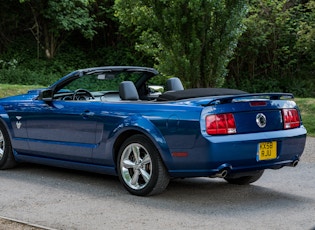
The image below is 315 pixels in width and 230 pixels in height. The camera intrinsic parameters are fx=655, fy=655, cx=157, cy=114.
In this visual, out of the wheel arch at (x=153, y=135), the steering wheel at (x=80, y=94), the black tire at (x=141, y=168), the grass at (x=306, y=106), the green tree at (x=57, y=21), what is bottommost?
the grass at (x=306, y=106)

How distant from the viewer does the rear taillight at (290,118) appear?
6938 millimetres

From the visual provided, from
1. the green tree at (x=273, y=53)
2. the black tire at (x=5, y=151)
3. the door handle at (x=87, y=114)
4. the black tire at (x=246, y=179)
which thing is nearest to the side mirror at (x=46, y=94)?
the door handle at (x=87, y=114)

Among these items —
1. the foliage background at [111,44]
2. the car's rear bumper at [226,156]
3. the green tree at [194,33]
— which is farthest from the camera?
the foliage background at [111,44]

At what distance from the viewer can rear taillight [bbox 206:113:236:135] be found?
249 inches

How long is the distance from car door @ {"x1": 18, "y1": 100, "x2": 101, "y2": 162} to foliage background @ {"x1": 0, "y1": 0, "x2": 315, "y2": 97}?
16.5 meters

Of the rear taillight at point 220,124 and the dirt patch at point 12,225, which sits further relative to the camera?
the rear taillight at point 220,124

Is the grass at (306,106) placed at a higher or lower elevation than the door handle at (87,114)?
lower

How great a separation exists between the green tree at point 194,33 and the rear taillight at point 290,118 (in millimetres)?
9267

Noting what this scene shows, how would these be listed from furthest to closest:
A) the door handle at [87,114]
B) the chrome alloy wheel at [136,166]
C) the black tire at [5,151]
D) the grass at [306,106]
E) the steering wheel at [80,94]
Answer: the grass at [306,106] < the black tire at [5,151] < the steering wheel at [80,94] < the door handle at [87,114] < the chrome alloy wheel at [136,166]

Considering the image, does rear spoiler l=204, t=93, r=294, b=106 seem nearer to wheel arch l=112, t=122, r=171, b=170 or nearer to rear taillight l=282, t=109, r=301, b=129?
rear taillight l=282, t=109, r=301, b=129

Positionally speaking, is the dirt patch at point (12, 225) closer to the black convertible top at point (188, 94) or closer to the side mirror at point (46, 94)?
the black convertible top at point (188, 94)

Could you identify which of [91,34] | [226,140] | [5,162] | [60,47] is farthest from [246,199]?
[60,47]

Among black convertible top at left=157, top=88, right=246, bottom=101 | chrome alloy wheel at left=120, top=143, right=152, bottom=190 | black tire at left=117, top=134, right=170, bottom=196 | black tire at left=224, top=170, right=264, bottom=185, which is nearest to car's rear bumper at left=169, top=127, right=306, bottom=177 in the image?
black tire at left=117, top=134, right=170, bottom=196

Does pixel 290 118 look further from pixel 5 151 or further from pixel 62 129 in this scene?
pixel 5 151
